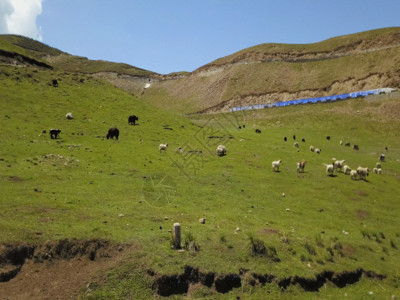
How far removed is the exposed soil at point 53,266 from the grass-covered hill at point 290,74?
3522 inches

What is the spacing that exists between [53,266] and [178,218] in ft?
23.9

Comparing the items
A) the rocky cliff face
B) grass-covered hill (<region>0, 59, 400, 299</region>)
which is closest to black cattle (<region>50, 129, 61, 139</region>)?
grass-covered hill (<region>0, 59, 400, 299</region>)

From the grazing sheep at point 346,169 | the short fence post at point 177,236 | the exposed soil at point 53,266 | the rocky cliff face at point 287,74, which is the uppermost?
the rocky cliff face at point 287,74

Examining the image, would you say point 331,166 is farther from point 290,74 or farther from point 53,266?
point 290,74

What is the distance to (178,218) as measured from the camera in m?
18.2

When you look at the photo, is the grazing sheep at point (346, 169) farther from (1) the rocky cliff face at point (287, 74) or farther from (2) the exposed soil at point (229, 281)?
(1) the rocky cliff face at point (287, 74)

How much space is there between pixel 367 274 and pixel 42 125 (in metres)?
39.8

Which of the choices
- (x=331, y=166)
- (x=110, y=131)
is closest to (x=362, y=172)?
(x=331, y=166)

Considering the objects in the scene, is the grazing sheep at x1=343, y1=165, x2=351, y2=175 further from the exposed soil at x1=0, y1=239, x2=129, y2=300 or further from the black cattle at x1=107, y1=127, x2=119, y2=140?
the exposed soil at x1=0, y1=239, x2=129, y2=300

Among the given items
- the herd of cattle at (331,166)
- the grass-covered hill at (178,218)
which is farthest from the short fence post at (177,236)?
the herd of cattle at (331,166)

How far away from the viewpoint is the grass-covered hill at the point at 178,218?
12.8 meters

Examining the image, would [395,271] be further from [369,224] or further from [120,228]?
[120,228]

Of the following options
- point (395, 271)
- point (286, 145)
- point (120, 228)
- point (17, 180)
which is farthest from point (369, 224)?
point (286, 145)

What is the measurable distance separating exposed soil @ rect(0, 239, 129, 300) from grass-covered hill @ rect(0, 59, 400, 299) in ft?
0.16
